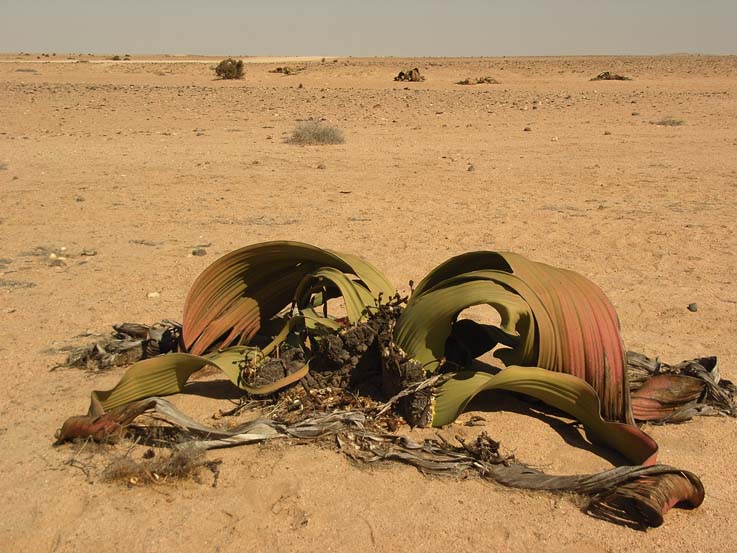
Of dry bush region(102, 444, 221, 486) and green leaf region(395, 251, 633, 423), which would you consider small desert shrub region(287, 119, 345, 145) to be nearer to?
green leaf region(395, 251, 633, 423)

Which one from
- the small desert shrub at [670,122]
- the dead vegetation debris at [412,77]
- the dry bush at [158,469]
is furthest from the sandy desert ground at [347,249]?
the dead vegetation debris at [412,77]

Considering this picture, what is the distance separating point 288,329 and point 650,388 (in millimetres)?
1292

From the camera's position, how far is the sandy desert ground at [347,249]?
206 cm

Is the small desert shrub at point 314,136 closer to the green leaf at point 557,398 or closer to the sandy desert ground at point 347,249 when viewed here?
the sandy desert ground at point 347,249

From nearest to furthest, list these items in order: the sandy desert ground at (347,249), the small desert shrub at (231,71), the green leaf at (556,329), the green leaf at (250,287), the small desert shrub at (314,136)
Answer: the sandy desert ground at (347,249)
the green leaf at (556,329)
the green leaf at (250,287)
the small desert shrub at (314,136)
the small desert shrub at (231,71)

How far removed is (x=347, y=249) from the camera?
4.95 metres

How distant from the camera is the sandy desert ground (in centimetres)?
206

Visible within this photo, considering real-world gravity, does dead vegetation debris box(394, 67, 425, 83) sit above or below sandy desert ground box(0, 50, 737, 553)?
above

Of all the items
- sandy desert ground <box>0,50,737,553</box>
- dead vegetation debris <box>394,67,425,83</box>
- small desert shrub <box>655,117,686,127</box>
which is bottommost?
sandy desert ground <box>0,50,737,553</box>

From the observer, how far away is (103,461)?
234 cm

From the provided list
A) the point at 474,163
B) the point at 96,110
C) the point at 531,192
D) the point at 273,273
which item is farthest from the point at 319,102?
the point at 273,273

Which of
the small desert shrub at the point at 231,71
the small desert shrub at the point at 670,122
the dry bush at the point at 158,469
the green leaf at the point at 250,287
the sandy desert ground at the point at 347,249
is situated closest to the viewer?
the sandy desert ground at the point at 347,249

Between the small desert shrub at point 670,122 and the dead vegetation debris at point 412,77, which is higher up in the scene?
the dead vegetation debris at point 412,77

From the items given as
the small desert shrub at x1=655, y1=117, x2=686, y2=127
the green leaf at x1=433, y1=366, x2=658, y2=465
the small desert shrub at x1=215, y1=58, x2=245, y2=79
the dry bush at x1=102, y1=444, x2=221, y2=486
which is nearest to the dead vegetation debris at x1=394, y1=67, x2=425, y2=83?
the small desert shrub at x1=215, y1=58, x2=245, y2=79
